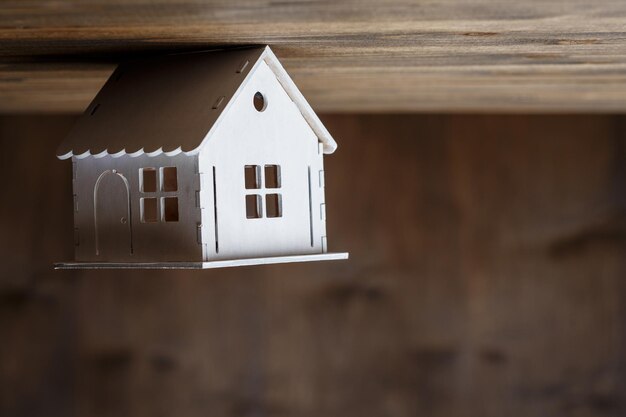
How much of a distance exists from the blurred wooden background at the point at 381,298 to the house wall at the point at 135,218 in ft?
2.43

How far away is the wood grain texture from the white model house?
0.12 ft

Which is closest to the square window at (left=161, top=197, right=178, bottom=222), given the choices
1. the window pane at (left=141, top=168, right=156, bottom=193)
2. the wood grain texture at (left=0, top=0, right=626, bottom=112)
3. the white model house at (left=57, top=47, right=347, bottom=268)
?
the white model house at (left=57, top=47, right=347, bottom=268)

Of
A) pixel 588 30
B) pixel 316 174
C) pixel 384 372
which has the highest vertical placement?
pixel 588 30

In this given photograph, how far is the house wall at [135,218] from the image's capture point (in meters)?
0.98

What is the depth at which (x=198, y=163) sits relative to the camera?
96 cm

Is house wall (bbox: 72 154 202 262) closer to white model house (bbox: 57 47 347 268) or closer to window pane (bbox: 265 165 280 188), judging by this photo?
white model house (bbox: 57 47 347 268)

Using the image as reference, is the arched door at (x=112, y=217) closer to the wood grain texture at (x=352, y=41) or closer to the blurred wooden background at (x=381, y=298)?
the wood grain texture at (x=352, y=41)

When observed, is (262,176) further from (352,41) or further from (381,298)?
(381,298)

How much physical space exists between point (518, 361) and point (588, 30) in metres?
1.07

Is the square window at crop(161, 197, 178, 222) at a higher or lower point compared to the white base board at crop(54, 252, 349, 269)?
higher

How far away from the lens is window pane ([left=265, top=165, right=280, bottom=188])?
106 cm

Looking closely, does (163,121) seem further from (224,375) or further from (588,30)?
(224,375)

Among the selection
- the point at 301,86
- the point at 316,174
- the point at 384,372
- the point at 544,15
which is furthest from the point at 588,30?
the point at 384,372

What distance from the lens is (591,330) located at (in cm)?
194
